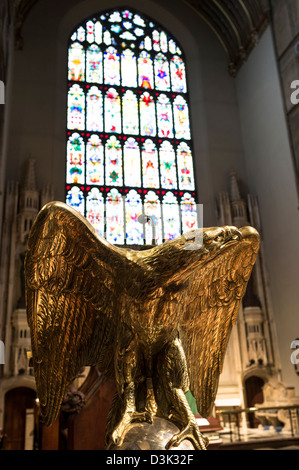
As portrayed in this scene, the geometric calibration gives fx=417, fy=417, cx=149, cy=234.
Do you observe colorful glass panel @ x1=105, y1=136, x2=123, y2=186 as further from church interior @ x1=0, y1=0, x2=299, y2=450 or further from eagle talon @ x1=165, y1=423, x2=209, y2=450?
eagle talon @ x1=165, y1=423, x2=209, y2=450

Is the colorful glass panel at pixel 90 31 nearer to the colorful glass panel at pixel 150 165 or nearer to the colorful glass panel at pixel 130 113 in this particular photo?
the colorful glass panel at pixel 130 113

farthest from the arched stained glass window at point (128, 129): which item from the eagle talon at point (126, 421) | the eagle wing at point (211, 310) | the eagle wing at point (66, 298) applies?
the eagle talon at point (126, 421)

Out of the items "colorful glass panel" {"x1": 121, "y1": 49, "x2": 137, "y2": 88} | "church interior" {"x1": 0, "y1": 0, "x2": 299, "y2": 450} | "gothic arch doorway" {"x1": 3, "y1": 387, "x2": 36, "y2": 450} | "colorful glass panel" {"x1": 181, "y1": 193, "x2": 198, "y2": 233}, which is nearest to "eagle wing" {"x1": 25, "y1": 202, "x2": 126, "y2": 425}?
"church interior" {"x1": 0, "y1": 0, "x2": 299, "y2": 450}

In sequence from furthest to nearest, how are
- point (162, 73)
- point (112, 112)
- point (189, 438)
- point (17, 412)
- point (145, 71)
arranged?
point (162, 73) → point (145, 71) → point (112, 112) → point (17, 412) → point (189, 438)

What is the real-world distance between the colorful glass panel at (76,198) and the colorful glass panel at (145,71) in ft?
13.1

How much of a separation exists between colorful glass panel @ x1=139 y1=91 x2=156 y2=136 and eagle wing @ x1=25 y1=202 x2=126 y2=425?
10.8 m

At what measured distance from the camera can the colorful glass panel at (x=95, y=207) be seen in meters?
10.8

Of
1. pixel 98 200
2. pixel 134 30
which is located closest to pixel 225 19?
Answer: pixel 134 30

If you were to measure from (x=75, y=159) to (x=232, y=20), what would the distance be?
6.53 meters

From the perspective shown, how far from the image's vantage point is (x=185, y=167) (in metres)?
12.2

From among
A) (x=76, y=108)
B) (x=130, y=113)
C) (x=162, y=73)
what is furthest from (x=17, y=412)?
(x=162, y=73)

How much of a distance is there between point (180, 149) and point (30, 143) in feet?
14.0

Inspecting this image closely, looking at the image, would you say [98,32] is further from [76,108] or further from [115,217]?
[115,217]

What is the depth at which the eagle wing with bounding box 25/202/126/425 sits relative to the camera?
1.65m
